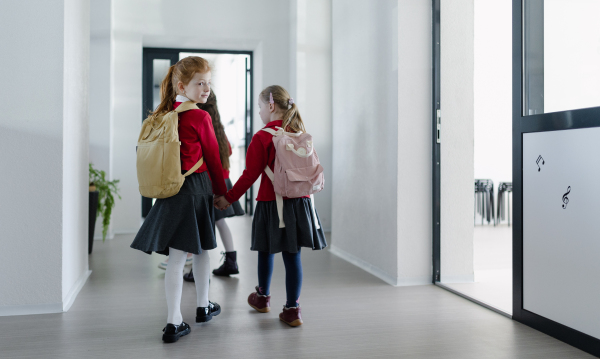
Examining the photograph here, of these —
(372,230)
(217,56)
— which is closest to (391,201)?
(372,230)

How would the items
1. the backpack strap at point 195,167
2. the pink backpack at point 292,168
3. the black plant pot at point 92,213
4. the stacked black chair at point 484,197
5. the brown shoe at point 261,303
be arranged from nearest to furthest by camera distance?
1. the backpack strap at point 195,167
2. the pink backpack at point 292,168
3. the brown shoe at point 261,303
4. the black plant pot at point 92,213
5. the stacked black chair at point 484,197

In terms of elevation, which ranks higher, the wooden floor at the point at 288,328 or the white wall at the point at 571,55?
the white wall at the point at 571,55

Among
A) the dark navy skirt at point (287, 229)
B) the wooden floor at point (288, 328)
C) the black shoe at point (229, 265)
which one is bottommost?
the wooden floor at point (288, 328)

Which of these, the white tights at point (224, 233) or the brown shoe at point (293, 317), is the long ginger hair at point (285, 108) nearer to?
the brown shoe at point (293, 317)

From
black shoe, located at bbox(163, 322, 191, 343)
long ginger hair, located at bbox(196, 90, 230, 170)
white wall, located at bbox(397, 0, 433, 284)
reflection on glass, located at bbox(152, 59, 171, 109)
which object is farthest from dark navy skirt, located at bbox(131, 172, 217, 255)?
reflection on glass, located at bbox(152, 59, 171, 109)

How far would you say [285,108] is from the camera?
225 centimetres

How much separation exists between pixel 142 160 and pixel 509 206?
5399 mm

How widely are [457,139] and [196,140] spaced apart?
5.74ft

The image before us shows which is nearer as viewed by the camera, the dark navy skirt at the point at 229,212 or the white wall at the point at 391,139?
the white wall at the point at 391,139

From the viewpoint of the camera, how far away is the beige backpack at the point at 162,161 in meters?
1.88

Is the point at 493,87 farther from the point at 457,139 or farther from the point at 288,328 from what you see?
the point at 288,328

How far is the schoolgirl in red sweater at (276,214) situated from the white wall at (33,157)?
892 millimetres

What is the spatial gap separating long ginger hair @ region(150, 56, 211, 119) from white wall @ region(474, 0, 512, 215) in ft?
16.1

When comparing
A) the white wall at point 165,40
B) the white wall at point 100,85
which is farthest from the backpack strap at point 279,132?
the white wall at point 165,40
